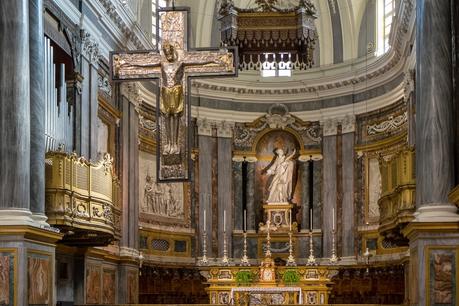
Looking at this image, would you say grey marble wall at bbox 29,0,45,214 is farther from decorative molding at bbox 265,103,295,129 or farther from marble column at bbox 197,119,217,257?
decorative molding at bbox 265,103,295,129

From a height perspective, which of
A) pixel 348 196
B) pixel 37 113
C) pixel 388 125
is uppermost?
pixel 388 125

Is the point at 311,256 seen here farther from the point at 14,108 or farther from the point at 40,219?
the point at 14,108

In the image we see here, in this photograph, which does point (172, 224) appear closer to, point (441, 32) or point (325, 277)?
point (325, 277)

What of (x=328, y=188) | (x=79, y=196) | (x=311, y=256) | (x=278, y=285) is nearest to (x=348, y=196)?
(x=328, y=188)

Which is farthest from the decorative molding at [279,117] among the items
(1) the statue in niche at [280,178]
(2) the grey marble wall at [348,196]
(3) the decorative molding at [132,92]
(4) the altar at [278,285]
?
(4) the altar at [278,285]

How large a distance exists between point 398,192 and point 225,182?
445 inches

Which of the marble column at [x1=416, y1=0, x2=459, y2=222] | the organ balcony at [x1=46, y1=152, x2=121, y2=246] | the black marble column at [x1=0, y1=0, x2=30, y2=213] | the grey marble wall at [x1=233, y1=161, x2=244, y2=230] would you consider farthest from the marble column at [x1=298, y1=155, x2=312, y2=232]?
the black marble column at [x1=0, y1=0, x2=30, y2=213]

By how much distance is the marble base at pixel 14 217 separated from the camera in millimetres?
13317

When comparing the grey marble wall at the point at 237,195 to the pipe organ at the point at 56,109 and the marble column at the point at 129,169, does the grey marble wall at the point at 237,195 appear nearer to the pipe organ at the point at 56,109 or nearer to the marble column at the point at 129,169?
the marble column at the point at 129,169

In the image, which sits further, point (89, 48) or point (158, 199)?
point (158, 199)

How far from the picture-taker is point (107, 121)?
2103 centimetres

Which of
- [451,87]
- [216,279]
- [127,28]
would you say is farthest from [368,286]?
[451,87]

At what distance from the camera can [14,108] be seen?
13.8 m

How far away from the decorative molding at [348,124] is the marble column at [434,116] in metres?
11.7
